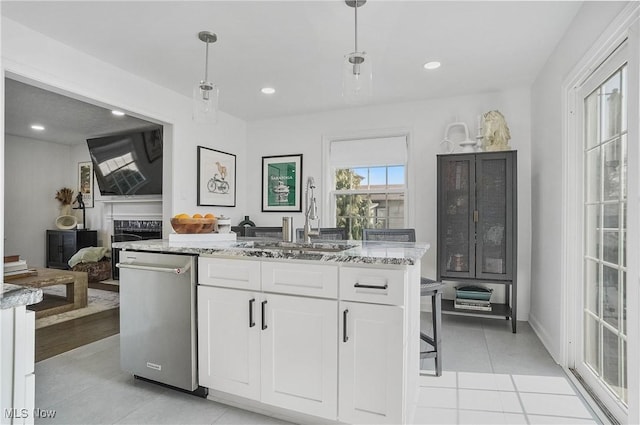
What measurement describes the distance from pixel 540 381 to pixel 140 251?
2.73 m

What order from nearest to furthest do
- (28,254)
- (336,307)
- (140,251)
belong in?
(336,307) → (140,251) → (28,254)

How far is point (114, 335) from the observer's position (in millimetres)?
3264

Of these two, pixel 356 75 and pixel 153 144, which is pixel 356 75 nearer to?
pixel 356 75

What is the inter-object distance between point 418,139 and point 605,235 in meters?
2.35

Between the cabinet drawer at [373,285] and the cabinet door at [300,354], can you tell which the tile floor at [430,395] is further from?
the cabinet drawer at [373,285]

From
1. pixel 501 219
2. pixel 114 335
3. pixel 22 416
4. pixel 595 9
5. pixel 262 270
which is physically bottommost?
pixel 114 335

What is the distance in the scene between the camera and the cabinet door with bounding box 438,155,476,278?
Result: 350cm

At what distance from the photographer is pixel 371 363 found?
1638 millimetres

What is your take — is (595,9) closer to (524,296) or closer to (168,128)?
(524,296)

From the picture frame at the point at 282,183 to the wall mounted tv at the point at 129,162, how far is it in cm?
152

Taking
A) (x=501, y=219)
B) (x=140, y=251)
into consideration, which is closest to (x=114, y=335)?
(x=140, y=251)

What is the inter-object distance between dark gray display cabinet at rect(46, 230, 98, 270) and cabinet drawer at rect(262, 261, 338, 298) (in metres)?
5.77

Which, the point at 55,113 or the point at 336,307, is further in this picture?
the point at 55,113

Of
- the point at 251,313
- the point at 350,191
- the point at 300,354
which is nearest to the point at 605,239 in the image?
the point at 300,354
